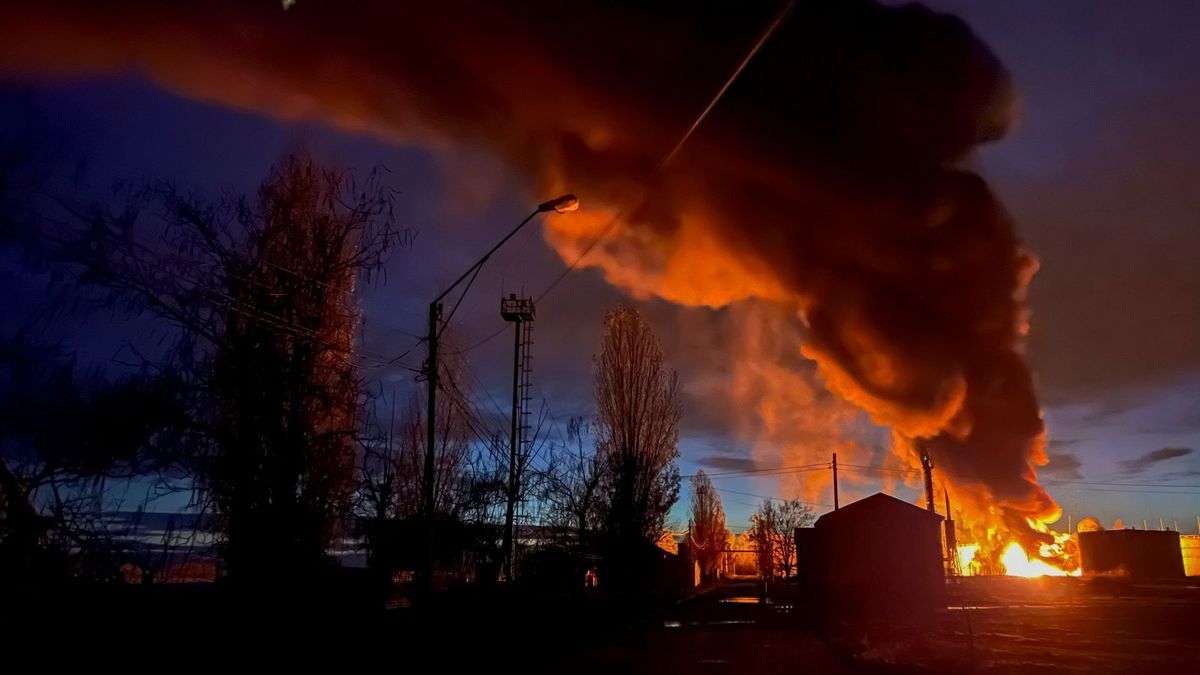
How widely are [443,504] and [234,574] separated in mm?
13452

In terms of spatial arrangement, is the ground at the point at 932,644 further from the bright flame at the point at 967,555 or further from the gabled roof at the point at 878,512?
the bright flame at the point at 967,555

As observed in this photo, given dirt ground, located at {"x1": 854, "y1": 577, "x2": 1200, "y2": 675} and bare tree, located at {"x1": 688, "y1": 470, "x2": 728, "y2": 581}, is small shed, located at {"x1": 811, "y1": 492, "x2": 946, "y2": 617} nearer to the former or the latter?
dirt ground, located at {"x1": 854, "y1": 577, "x2": 1200, "y2": 675}

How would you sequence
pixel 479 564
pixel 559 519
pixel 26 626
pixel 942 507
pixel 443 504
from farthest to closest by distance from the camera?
pixel 942 507
pixel 559 519
pixel 443 504
pixel 479 564
pixel 26 626

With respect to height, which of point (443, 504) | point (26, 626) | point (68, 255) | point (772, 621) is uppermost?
point (68, 255)

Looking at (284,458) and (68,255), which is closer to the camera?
(68,255)

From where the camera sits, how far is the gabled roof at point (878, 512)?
40250 millimetres

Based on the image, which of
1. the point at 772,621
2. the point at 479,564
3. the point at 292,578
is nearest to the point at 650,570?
the point at 772,621

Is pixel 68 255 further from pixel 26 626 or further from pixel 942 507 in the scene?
pixel 942 507

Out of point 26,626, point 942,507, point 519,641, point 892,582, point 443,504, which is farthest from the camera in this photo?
point 942,507

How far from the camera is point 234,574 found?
15.7 meters

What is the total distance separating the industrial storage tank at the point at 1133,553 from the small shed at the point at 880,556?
3458cm

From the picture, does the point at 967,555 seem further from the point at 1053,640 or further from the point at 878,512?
the point at 1053,640

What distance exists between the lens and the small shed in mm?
38719

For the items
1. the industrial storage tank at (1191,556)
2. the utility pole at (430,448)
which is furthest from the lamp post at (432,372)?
the industrial storage tank at (1191,556)
